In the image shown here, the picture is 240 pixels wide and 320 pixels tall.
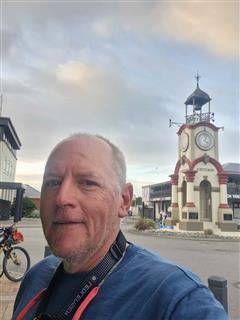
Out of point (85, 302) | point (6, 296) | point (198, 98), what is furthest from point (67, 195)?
point (198, 98)

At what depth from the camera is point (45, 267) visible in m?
1.72

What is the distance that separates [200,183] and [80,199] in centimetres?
2839

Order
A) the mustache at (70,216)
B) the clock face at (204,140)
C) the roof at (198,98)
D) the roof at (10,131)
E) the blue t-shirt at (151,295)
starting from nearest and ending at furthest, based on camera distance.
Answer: the blue t-shirt at (151,295) → the mustache at (70,216) → the clock face at (204,140) → the roof at (198,98) → the roof at (10,131)

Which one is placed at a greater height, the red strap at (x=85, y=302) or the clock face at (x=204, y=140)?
the clock face at (x=204, y=140)

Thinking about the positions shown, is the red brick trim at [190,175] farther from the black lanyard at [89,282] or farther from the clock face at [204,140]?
the black lanyard at [89,282]

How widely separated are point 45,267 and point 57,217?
44 centimetres

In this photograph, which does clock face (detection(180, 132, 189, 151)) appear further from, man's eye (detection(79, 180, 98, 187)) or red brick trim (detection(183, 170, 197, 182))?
man's eye (detection(79, 180, 98, 187))

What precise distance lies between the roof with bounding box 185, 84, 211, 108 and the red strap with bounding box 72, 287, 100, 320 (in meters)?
31.9

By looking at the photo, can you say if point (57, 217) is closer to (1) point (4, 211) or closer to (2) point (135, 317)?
(2) point (135, 317)

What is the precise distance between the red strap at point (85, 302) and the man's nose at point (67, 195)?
0.35 metres

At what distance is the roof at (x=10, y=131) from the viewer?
4103 centimetres

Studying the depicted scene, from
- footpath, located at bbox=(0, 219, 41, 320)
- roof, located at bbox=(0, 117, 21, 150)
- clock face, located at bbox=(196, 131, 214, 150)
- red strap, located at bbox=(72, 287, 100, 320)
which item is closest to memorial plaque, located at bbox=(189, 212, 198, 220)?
clock face, located at bbox=(196, 131, 214, 150)

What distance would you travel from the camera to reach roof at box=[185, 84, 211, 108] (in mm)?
31734

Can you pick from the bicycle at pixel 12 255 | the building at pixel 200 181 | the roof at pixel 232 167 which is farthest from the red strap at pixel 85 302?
the roof at pixel 232 167
